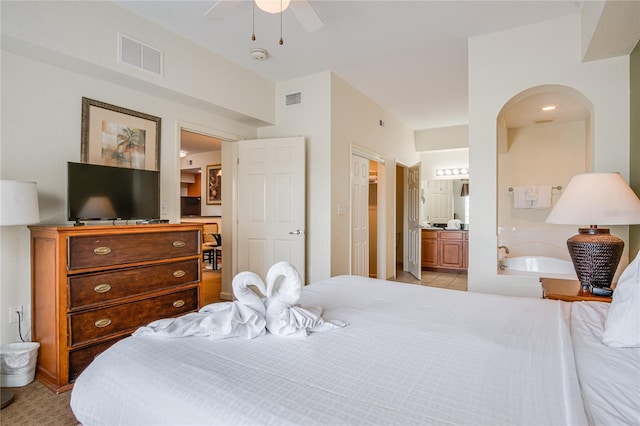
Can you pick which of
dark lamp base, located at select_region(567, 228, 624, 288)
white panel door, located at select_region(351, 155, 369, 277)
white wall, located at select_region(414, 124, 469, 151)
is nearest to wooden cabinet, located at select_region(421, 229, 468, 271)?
white wall, located at select_region(414, 124, 469, 151)

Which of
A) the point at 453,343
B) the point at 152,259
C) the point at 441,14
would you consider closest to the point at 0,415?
the point at 152,259

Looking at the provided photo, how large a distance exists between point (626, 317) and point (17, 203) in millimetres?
3036

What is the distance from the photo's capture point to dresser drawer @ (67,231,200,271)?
7.34 feet

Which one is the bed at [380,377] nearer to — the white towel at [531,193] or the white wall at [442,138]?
the white towel at [531,193]

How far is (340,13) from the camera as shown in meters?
2.82

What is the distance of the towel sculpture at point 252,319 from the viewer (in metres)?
1.28

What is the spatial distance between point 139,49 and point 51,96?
77 centimetres

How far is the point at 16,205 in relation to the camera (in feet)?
6.60

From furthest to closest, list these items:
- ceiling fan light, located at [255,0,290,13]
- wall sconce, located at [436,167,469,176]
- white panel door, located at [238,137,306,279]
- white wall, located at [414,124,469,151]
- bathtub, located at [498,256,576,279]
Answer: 1. wall sconce, located at [436,167,469,176]
2. white wall, located at [414,124,469,151]
3. white panel door, located at [238,137,306,279]
4. bathtub, located at [498,256,576,279]
5. ceiling fan light, located at [255,0,290,13]

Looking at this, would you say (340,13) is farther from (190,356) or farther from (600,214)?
(190,356)

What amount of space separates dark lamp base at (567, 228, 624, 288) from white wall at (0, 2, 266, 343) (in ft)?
11.4

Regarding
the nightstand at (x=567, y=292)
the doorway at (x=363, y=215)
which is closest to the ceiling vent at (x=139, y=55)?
the doorway at (x=363, y=215)

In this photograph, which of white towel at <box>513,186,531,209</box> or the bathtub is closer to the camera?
the bathtub

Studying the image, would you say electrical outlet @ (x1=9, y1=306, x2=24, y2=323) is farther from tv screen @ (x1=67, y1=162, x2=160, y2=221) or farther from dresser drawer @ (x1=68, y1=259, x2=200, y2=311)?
tv screen @ (x1=67, y1=162, x2=160, y2=221)
